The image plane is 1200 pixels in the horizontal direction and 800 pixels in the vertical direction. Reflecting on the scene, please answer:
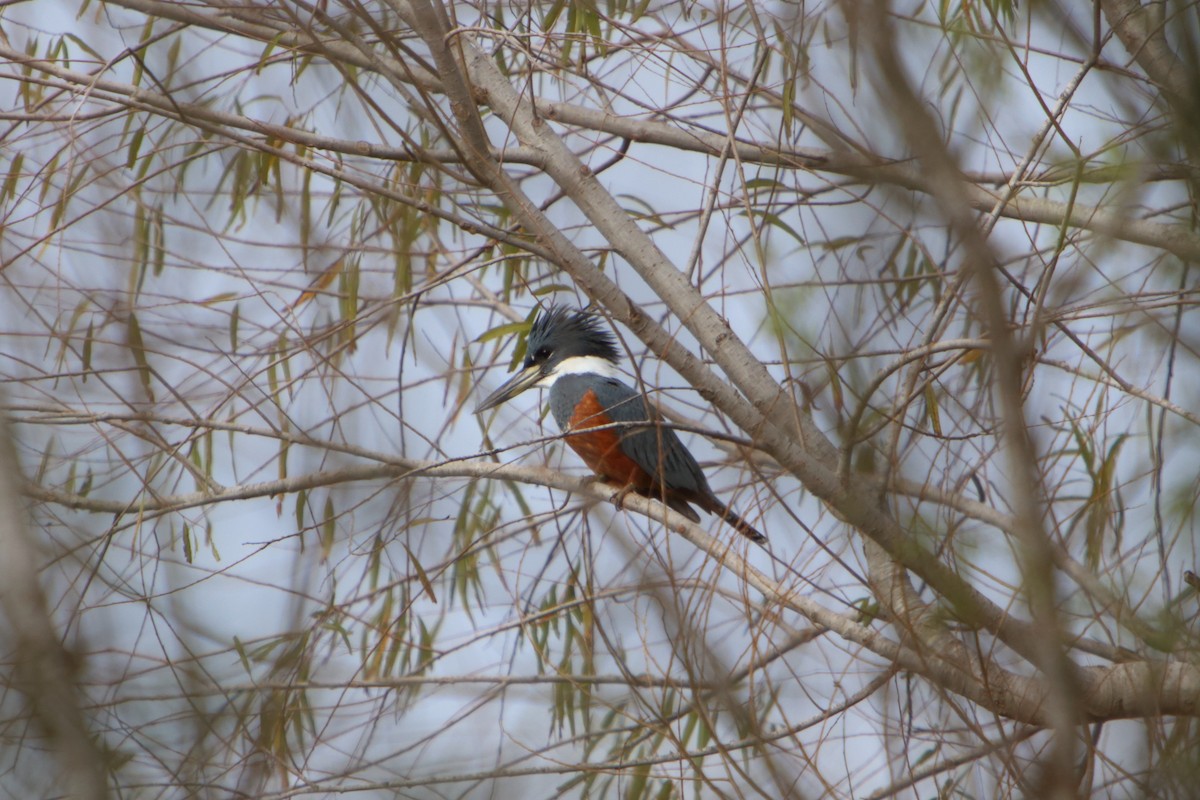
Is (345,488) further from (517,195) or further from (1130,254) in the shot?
(1130,254)

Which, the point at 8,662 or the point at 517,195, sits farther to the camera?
the point at 517,195

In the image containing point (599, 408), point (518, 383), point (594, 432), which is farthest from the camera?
point (518, 383)

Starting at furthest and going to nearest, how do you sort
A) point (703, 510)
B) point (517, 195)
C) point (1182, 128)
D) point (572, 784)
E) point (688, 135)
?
point (703, 510) < point (688, 135) < point (572, 784) < point (517, 195) < point (1182, 128)

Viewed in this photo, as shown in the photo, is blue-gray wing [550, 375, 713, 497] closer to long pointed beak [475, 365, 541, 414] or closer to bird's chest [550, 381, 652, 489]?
bird's chest [550, 381, 652, 489]

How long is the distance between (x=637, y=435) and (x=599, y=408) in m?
0.21

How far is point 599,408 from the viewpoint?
3648 millimetres

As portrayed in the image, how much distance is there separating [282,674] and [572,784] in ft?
2.31

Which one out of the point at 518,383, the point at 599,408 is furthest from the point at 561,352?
the point at 599,408

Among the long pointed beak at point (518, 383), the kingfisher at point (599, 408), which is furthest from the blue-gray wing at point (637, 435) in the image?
the long pointed beak at point (518, 383)

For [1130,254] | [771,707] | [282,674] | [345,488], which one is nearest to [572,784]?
[771,707]

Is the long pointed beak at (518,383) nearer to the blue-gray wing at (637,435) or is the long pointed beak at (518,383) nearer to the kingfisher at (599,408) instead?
the kingfisher at (599,408)

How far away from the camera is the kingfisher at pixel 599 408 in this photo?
337 cm

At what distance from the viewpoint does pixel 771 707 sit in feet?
8.55

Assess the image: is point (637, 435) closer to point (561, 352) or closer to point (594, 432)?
point (594, 432)
